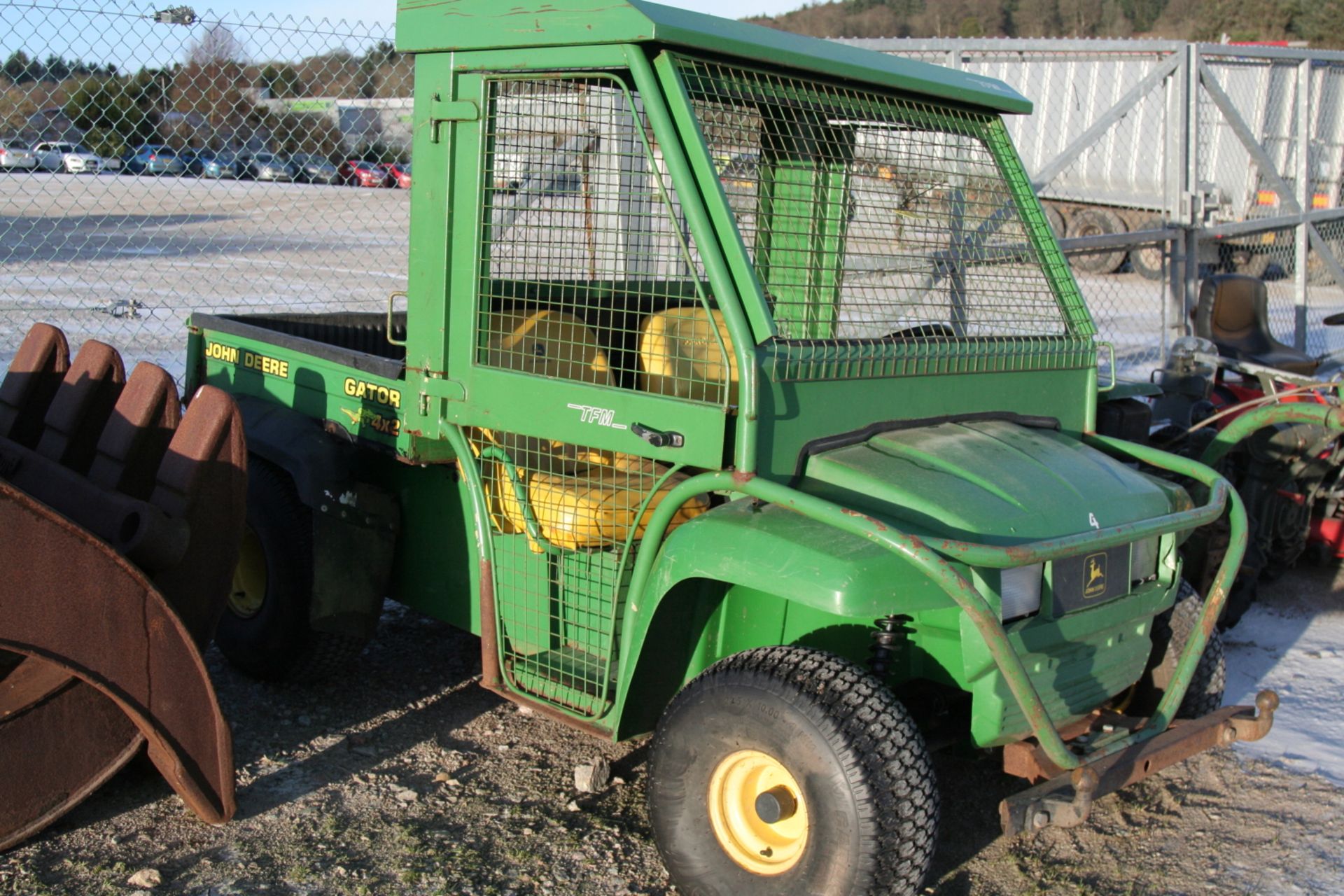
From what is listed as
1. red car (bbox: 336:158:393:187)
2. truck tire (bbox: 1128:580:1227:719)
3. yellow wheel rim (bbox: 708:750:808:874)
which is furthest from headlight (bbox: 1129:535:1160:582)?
red car (bbox: 336:158:393:187)

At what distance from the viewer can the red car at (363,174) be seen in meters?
8.20

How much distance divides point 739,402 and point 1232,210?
1336cm

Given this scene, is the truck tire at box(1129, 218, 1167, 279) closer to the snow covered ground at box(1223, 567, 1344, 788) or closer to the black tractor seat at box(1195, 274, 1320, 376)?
the black tractor seat at box(1195, 274, 1320, 376)

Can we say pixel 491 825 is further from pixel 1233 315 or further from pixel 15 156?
pixel 1233 315

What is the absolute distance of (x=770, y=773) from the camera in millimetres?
2986

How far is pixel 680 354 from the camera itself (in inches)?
145

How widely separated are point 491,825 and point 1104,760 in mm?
1639

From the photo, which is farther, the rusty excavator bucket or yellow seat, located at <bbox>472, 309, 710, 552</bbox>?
yellow seat, located at <bbox>472, 309, 710, 552</bbox>

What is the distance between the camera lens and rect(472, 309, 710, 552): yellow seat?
11.1 ft

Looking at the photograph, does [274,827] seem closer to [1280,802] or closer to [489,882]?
[489,882]

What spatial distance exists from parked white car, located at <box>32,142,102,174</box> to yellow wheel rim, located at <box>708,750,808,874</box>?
552cm

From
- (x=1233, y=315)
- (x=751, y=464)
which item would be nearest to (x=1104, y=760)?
(x=751, y=464)

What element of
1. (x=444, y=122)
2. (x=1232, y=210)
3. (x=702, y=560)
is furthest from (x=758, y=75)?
(x=1232, y=210)

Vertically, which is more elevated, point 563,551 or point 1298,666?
point 563,551
